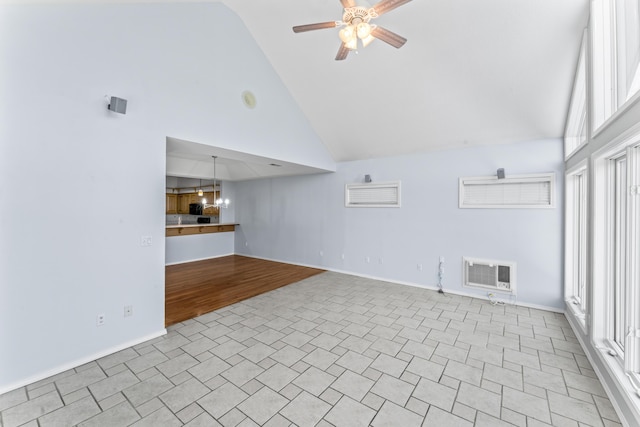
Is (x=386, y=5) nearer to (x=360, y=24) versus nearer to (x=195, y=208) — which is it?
(x=360, y=24)

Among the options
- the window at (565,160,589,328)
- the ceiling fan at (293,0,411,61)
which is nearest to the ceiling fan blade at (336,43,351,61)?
the ceiling fan at (293,0,411,61)

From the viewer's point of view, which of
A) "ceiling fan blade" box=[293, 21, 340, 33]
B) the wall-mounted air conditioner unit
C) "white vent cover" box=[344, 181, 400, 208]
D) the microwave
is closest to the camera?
"ceiling fan blade" box=[293, 21, 340, 33]

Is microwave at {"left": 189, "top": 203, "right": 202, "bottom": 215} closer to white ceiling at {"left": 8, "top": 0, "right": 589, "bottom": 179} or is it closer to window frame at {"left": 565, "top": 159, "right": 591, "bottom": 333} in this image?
white ceiling at {"left": 8, "top": 0, "right": 589, "bottom": 179}

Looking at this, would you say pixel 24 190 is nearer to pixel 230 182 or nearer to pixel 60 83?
pixel 60 83

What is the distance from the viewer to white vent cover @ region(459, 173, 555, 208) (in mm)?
3907

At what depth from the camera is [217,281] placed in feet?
17.5

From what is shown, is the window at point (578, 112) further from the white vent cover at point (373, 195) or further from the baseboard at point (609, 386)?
the white vent cover at point (373, 195)

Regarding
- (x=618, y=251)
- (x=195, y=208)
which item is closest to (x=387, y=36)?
(x=618, y=251)

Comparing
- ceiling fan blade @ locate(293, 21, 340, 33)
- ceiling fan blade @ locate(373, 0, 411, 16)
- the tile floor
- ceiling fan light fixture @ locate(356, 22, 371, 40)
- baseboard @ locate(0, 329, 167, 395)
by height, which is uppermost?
ceiling fan blade @ locate(293, 21, 340, 33)

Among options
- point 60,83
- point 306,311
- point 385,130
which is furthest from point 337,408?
point 385,130

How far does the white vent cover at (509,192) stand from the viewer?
3.91 meters

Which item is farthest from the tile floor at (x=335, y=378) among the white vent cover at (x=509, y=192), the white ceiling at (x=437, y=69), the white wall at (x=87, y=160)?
the white ceiling at (x=437, y=69)

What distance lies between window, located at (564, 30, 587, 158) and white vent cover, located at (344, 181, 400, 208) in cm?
253

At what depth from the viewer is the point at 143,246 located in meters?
2.90
